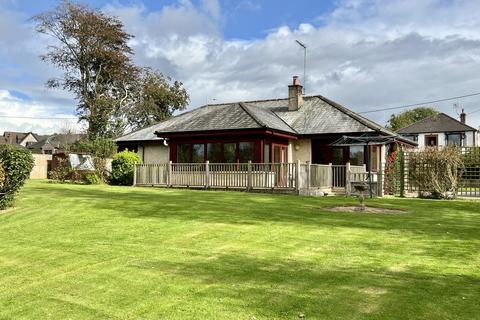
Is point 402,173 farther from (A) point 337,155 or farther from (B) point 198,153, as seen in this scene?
(B) point 198,153

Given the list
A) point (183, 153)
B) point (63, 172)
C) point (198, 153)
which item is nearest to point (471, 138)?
point (198, 153)

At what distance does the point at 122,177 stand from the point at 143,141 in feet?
14.4

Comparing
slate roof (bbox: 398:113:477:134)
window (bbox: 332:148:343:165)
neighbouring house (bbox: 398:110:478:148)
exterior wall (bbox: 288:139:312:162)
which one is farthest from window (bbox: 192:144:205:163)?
slate roof (bbox: 398:113:477:134)

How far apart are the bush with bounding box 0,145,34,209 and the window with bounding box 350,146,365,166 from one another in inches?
671

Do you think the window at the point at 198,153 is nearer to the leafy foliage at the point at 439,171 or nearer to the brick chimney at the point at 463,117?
the leafy foliage at the point at 439,171

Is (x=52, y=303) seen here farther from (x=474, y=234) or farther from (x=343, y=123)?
(x=343, y=123)

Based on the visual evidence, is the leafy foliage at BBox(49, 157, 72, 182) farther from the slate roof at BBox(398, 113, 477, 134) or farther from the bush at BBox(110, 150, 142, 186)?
the slate roof at BBox(398, 113, 477, 134)

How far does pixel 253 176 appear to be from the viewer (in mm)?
21812

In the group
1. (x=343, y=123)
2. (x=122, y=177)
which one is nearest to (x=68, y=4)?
(x=122, y=177)

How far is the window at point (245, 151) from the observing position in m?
24.1

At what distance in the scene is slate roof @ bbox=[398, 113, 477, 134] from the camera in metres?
61.6

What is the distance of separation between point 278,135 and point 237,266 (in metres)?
17.8

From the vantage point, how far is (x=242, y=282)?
6.10m

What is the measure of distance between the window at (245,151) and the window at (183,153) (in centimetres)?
336
